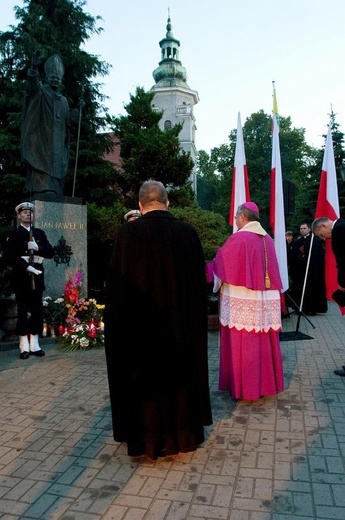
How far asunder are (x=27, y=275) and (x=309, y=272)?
7.16 m

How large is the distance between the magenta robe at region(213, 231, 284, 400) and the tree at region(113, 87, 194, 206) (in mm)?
14546

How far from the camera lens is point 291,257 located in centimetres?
1119

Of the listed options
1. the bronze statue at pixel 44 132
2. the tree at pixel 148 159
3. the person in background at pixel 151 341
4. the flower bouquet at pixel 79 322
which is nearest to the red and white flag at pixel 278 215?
the flower bouquet at pixel 79 322

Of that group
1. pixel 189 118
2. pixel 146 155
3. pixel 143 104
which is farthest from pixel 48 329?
pixel 189 118

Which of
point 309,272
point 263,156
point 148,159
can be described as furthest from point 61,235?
point 263,156

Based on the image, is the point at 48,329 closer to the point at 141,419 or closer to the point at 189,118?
the point at 141,419

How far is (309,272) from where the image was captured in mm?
10641

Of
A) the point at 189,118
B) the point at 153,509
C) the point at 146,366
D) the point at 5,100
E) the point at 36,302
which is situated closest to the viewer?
the point at 153,509

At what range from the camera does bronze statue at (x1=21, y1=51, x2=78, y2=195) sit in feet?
Answer: 26.1

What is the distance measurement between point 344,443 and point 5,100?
18158 millimetres

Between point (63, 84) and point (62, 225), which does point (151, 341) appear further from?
point (63, 84)

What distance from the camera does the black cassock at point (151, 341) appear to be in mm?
3043

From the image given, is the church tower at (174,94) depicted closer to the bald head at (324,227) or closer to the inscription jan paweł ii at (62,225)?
the inscription jan paweł ii at (62,225)

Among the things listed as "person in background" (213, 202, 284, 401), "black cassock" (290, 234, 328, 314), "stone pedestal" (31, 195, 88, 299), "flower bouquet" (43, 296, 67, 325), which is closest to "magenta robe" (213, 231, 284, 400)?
"person in background" (213, 202, 284, 401)
